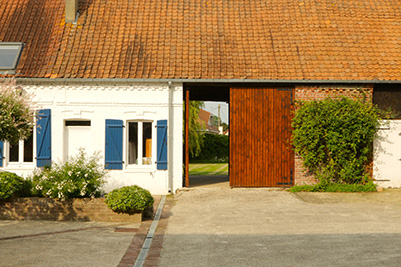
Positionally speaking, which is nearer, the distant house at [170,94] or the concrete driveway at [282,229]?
the concrete driveway at [282,229]

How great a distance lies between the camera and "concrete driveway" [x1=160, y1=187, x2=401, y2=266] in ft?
23.0

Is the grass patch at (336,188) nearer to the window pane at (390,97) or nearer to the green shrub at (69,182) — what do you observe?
the window pane at (390,97)

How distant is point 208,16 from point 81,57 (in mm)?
4720

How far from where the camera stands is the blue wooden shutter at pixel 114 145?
1405 centimetres

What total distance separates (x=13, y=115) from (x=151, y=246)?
12.0ft

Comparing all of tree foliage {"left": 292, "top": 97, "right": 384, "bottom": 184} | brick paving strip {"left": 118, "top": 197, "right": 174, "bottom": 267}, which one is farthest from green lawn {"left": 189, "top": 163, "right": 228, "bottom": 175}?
brick paving strip {"left": 118, "top": 197, "right": 174, "bottom": 267}

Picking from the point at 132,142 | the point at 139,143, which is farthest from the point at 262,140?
the point at 132,142

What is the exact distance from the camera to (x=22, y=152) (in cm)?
1426

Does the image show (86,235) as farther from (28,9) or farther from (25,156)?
(28,9)

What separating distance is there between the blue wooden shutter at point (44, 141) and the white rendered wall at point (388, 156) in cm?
999

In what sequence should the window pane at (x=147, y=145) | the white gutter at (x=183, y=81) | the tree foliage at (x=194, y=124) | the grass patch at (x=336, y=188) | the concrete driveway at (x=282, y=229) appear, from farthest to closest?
the tree foliage at (x=194, y=124), the window pane at (x=147, y=145), the white gutter at (x=183, y=81), the grass patch at (x=336, y=188), the concrete driveway at (x=282, y=229)

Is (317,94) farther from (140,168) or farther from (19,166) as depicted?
(19,166)

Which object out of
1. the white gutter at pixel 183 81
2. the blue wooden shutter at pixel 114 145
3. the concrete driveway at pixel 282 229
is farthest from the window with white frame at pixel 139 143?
the concrete driveway at pixel 282 229

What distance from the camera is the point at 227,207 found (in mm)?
11656
